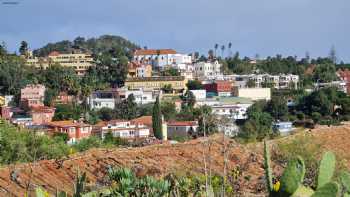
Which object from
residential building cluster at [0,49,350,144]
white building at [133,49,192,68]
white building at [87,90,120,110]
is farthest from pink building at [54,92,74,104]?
white building at [133,49,192,68]

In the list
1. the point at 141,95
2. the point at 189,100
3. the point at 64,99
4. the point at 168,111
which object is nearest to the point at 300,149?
the point at 168,111

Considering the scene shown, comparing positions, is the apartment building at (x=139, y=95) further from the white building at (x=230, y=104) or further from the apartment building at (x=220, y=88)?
the apartment building at (x=220, y=88)

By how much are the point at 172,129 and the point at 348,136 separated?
27.3 m

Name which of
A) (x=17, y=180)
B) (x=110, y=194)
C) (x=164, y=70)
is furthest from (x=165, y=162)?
(x=164, y=70)

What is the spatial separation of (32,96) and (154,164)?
4384 cm

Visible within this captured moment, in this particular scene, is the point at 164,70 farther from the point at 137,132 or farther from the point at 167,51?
the point at 137,132

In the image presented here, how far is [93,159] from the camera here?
24.5ft

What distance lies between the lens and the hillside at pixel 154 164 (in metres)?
6.45

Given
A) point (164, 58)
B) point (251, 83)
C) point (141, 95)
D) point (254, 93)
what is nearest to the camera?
point (141, 95)

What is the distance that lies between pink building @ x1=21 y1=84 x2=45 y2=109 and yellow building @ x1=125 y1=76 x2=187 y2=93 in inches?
481

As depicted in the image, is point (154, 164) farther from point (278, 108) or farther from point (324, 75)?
point (324, 75)

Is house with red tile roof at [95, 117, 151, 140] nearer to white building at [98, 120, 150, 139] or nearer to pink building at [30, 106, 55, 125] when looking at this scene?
white building at [98, 120, 150, 139]

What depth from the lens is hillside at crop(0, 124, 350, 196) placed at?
254 inches

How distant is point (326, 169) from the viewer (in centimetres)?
211
